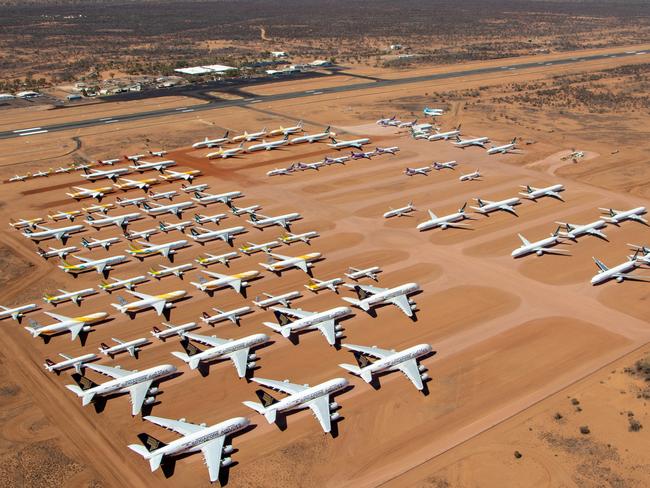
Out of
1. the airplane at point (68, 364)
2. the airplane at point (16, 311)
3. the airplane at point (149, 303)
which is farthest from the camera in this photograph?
the airplane at point (149, 303)

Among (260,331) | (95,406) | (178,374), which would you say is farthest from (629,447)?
(95,406)

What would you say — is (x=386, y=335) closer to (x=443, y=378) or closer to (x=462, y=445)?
(x=443, y=378)

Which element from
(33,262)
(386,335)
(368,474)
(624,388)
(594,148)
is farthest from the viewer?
(594,148)

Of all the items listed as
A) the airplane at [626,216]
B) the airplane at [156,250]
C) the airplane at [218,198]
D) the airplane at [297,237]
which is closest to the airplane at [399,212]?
the airplane at [297,237]

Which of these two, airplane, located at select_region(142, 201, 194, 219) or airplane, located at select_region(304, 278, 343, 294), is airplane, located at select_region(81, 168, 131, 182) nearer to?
airplane, located at select_region(142, 201, 194, 219)

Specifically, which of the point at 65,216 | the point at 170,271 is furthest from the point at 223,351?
the point at 65,216

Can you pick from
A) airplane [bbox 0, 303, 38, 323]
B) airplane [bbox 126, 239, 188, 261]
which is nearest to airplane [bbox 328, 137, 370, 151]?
airplane [bbox 126, 239, 188, 261]

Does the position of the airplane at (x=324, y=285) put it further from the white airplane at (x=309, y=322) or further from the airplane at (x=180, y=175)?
the airplane at (x=180, y=175)
